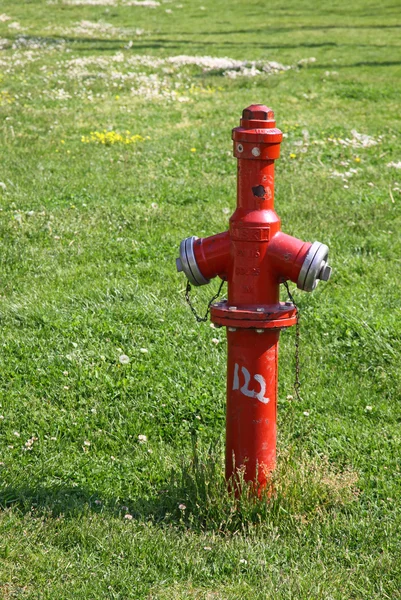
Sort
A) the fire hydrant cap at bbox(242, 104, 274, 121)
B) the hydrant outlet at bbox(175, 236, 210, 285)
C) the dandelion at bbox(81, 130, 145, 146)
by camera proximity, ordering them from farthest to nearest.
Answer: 1. the dandelion at bbox(81, 130, 145, 146)
2. the hydrant outlet at bbox(175, 236, 210, 285)
3. the fire hydrant cap at bbox(242, 104, 274, 121)

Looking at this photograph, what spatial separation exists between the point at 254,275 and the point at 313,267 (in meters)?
0.25

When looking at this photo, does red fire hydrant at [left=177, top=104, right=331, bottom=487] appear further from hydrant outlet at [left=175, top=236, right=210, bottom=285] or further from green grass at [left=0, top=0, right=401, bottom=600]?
green grass at [left=0, top=0, right=401, bottom=600]

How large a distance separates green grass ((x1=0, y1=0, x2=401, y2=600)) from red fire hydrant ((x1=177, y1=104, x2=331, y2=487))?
0.28 m

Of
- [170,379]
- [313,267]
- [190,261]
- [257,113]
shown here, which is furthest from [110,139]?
[313,267]

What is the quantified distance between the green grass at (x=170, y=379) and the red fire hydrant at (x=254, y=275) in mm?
277

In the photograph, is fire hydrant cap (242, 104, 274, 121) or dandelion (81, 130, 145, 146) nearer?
fire hydrant cap (242, 104, 274, 121)

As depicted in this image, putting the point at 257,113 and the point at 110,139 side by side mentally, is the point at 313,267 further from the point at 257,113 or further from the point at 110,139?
the point at 110,139

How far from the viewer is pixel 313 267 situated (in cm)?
333

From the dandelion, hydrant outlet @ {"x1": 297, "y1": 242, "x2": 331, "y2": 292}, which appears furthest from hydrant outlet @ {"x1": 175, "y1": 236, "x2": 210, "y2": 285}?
the dandelion

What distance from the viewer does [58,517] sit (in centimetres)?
358

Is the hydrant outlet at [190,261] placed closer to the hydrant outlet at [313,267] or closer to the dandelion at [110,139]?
the hydrant outlet at [313,267]

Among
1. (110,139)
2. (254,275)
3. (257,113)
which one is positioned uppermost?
(257,113)

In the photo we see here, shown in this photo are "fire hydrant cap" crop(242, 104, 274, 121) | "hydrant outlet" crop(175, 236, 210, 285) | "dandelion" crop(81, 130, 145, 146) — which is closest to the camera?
"fire hydrant cap" crop(242, 104, 274, 121)

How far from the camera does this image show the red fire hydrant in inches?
131
